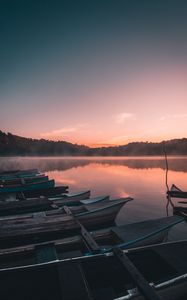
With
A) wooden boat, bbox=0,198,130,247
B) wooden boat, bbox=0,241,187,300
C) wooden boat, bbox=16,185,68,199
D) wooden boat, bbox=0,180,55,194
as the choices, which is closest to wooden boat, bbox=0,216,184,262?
wooden boat, bbox=0,198,130,247

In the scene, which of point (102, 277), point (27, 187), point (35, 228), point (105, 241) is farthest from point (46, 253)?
point (27, 187)

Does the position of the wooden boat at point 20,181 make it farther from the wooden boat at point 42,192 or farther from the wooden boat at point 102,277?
the wooden boat at point 102,277

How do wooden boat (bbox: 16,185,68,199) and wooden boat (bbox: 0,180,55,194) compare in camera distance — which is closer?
wooden boat (bbox: 0,180,55,194)

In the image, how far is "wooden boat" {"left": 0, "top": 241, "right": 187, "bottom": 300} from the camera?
489 centimetres

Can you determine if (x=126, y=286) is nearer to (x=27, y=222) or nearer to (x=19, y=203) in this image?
(x=27, y=222)

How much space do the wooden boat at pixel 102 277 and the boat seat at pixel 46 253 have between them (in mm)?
35

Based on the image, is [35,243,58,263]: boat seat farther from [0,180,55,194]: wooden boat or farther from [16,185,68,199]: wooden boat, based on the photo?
[0,180,55,194]: wooden boat

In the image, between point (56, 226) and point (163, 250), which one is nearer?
point (163, 250)

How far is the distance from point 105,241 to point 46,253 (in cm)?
360

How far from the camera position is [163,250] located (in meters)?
6.93

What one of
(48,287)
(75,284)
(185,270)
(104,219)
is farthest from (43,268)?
(104,219)

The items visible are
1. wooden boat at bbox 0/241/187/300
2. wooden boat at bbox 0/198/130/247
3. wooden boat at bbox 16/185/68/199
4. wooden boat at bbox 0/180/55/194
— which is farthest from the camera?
wooden boat at bbox 16/185/68/199

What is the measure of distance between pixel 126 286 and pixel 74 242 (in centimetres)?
301

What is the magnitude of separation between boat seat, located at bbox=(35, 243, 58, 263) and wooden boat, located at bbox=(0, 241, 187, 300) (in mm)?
35
